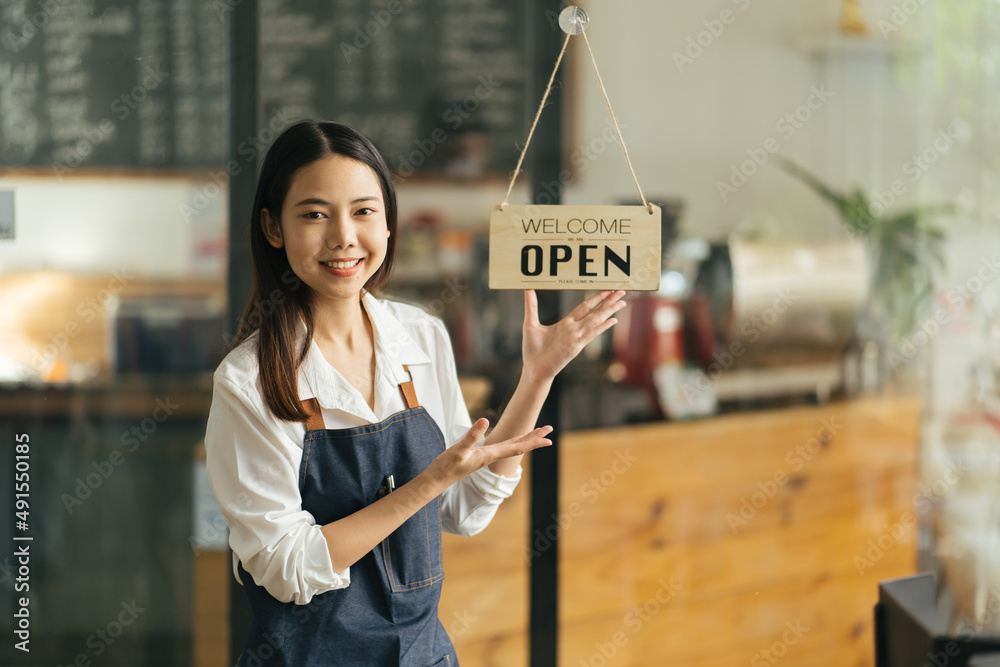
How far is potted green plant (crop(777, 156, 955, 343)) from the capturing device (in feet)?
6.21

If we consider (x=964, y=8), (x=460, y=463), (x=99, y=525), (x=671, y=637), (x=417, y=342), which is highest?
(x=964, y=8)

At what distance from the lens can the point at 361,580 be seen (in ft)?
3.49

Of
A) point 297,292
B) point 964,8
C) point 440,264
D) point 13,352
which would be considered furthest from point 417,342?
point 964,8

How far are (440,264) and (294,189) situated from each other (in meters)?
0.86

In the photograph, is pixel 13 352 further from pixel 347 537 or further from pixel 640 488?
pixel 640 488

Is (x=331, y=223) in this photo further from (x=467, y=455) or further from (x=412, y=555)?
(x=412, y=555)

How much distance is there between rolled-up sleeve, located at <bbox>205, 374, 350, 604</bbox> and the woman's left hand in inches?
13.7

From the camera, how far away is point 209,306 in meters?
1.81
